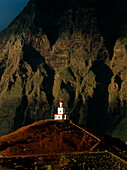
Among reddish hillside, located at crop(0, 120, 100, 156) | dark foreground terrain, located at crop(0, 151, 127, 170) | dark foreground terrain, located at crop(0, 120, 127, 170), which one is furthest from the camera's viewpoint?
reddish hillside, located at crop(0, 120, 100, 156)

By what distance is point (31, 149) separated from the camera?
5853 centimetres

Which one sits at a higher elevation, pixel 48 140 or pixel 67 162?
pixel 48 140

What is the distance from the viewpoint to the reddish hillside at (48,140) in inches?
2304

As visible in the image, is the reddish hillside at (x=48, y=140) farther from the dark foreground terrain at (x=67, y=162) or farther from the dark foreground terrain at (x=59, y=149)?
the dark foreground terrain at (x=67, y=162)

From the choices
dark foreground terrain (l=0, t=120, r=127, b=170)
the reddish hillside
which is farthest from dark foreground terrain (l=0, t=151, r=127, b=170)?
the reddish hillside

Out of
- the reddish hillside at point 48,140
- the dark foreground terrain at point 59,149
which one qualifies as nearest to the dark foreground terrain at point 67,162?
the dark foreground terrain at point 59,149

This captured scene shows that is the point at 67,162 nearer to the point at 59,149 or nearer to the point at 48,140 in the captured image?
the point at 59,149

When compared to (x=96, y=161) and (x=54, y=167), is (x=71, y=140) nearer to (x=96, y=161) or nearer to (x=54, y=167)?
(x=96, y=161)

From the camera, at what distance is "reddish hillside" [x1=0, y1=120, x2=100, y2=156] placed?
58531 mm

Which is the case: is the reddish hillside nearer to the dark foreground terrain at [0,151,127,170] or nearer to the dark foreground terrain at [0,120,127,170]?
the dark foreground terrain at [0,120,127,170]

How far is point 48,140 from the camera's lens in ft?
201

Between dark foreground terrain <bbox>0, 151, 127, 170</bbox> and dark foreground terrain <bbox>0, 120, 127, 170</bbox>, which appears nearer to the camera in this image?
dark foreground terrain <bbox>0, 151, 127, 170</bbox>

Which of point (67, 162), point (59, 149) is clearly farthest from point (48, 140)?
point (67, 162)

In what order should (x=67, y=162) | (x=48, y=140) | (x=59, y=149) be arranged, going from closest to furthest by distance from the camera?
(x=67, y=162), (x=59, y=149), (x=48, y=140)
